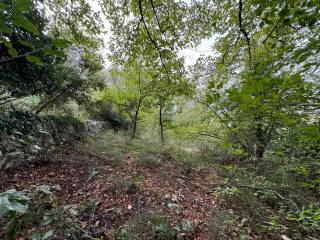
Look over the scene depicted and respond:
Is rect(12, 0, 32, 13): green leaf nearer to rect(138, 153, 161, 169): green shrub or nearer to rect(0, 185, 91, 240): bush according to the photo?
rect(0, 185, 91, 240): bush

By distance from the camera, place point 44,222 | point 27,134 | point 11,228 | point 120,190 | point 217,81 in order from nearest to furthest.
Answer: point 11,228 → point 44,222 → point 120,190 → point 27,134 → point 217,81

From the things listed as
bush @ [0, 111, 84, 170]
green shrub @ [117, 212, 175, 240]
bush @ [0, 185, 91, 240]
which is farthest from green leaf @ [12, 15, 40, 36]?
bush @ [0, 111, 84, 170]

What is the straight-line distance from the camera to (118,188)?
2.93 metres

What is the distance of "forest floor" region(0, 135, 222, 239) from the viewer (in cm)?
224

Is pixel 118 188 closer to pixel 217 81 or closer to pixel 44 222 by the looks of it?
pixel 44 222

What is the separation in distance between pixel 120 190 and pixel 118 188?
6 cm

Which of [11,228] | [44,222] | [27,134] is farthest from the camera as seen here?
[27,134]

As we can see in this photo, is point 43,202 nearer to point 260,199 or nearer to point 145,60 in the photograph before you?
point 145,60

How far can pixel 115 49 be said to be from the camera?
3578 mm

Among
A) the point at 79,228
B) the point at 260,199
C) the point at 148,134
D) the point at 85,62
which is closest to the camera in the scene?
the point at 79,228

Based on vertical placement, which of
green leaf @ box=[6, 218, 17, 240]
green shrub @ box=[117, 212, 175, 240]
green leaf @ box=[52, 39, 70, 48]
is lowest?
green shrub @ box=[117, 212, 175, 240]

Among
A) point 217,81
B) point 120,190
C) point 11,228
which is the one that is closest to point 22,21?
point 11,228

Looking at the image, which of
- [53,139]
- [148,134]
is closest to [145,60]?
[53,139]

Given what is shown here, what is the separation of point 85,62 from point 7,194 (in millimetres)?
5819
